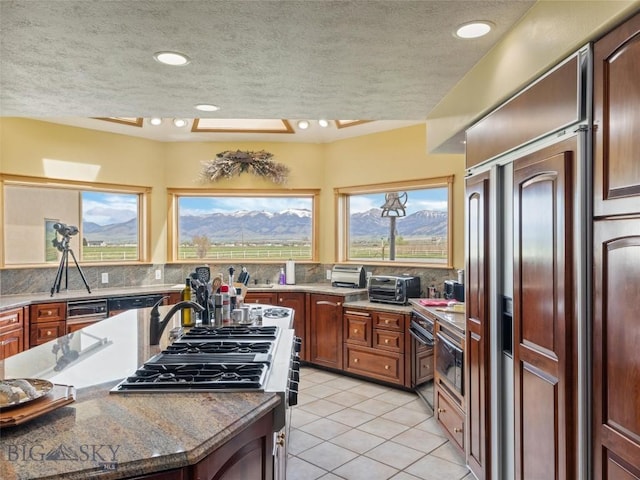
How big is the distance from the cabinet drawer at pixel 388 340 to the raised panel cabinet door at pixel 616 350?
276 cm

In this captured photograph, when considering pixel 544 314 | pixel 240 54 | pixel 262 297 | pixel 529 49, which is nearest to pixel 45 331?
pixel 262 297

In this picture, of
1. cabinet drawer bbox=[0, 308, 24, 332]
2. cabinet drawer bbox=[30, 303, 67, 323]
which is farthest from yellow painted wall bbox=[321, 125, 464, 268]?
cabinet drawer bbox=[0, 308, 24, 332]

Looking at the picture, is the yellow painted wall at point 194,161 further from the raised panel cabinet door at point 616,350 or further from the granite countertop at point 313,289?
the raised panel cabinet door at point 616,350

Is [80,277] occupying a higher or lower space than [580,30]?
lower

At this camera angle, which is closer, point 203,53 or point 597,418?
point 597,418

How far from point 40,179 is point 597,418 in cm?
513

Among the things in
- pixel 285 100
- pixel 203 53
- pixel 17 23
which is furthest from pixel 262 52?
pixel 17 23

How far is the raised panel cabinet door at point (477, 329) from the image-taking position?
2.37 metres

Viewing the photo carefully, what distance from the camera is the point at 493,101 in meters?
2.29

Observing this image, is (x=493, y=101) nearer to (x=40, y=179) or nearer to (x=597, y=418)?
(x=597, y=418)

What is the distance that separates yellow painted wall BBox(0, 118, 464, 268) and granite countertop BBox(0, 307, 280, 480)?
11.2 feet

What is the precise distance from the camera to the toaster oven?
4.47 meters

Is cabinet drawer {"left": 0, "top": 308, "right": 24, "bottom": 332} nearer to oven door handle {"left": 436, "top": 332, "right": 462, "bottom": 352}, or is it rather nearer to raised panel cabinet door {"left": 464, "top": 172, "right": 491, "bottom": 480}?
oven door handle {"left": 436, "top": 332, "right": 462, "bottom": 352}

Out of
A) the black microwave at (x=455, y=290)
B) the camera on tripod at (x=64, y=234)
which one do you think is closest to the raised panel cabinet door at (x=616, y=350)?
the black microwave at (x=455, y=290)
